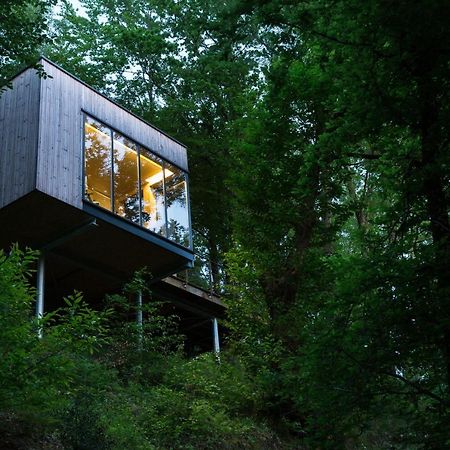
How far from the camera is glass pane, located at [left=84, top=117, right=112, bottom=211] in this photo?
44.8ft

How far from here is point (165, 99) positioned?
933 inches

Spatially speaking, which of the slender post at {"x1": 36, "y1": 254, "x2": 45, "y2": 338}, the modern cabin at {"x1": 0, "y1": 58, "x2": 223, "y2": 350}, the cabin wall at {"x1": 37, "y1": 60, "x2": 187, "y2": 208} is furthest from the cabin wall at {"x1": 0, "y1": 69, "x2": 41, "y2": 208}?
the slender post at {"x1": 36, "y1": 254, "x2": 45, "y2": 338}

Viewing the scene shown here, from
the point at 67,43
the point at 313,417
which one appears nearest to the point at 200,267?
the point at 67,43

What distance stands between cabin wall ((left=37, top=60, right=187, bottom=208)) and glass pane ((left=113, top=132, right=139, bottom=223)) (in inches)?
12.3

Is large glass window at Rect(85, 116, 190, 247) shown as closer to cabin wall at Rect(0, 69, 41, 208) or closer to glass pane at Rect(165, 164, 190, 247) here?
glass pane at Rect(165, 164, 190, 247)

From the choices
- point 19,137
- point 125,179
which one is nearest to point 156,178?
point 125,179

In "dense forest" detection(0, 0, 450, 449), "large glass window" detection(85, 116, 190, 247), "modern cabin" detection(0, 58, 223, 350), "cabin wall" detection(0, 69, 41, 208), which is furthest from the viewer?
"large glass window" detection(85, 116, 190, 247)

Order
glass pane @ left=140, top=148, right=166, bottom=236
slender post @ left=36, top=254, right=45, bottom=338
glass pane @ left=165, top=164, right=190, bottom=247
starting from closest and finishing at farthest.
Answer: slender post @ left=36, top=254, right=45, bottom=338
glass pane @ left=140, top=148, right=166, bottom=236
glass pane @ left=165, top=164, right=190, bottom=247

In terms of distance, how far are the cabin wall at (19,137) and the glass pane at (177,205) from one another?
374cm

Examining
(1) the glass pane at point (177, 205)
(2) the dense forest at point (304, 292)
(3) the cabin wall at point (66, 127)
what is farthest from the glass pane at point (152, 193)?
(2) the dense forest at point (304, 292)

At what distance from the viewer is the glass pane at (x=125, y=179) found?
562 inches

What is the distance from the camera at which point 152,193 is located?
15.4 meters

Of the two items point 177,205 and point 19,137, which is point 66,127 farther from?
point 177,205

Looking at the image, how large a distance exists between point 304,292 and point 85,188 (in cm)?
485
